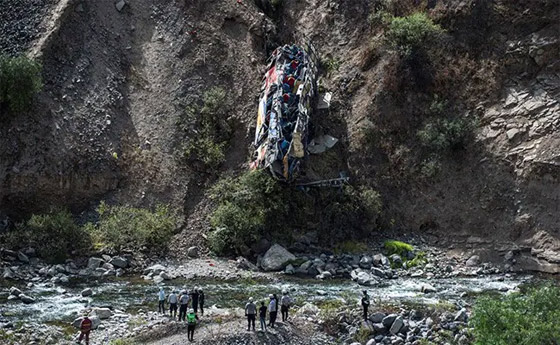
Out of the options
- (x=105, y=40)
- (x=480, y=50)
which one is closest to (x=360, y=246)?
(x=480, y=50)

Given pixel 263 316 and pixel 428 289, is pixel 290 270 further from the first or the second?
pixel 263 316

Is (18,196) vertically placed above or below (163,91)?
below

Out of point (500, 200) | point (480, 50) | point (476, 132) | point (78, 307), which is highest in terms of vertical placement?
point (480, 50)

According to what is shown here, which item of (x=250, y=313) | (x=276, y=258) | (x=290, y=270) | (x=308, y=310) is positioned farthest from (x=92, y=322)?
(x=276, y=258)

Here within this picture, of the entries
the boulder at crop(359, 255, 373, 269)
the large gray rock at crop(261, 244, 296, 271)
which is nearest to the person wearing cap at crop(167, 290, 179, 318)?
the large gray rock at crop(261, 244, 296, 271)

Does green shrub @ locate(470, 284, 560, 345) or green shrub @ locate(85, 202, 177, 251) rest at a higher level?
green shrub @ locate(85, 202, 177, 251)

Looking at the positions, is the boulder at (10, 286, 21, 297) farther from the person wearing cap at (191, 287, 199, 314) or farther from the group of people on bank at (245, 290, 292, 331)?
the group of people on bank at (245, 290, 292, 331)

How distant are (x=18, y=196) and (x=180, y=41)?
1274 cm

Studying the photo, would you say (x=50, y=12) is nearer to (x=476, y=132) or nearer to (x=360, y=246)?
(x=360, y=246)

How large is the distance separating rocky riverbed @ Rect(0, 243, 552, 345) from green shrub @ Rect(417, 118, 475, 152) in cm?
556

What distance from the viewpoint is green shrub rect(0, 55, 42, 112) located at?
35.2 metres

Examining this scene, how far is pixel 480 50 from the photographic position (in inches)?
1566

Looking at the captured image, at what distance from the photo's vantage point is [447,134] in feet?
123

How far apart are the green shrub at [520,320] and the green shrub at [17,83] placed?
2297 cm
